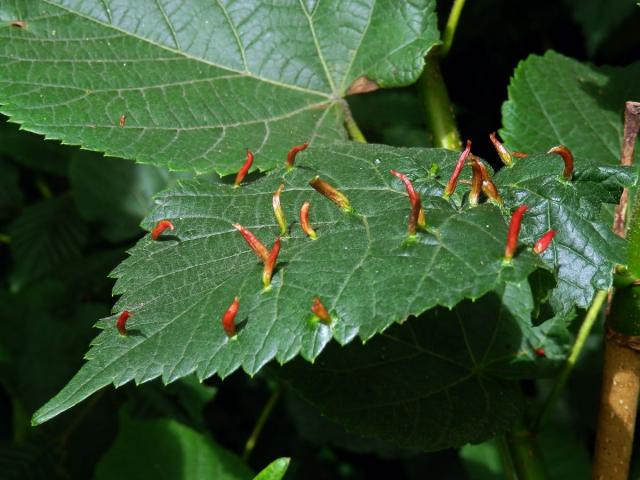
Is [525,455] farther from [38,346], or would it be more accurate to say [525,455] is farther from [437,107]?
[38,346]

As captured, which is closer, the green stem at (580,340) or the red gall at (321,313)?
the red gall at (321,313)

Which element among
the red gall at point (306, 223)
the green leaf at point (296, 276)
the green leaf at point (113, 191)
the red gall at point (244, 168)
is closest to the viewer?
the green leaf at point (296, 276)

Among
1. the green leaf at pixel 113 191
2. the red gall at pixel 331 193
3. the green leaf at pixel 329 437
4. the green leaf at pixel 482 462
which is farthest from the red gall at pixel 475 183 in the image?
the green leaf at pixel 113 191

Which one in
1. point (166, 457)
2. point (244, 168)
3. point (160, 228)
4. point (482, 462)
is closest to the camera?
point (160, 228)

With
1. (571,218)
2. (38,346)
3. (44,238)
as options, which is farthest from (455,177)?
(44,238)

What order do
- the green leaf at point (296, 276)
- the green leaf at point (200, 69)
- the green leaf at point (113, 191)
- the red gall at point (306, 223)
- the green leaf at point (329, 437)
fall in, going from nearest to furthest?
the green leaf at point (296, 276) < the red gall at point (306, 223) < the green leaf at point (200, 69) < the green leaf at point (329, 437) < the green leaf at point (113, 191)

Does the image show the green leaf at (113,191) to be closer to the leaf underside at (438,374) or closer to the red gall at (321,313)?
the leaf underside at (438,374)

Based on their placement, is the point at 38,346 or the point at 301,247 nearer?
the point at 301,247
